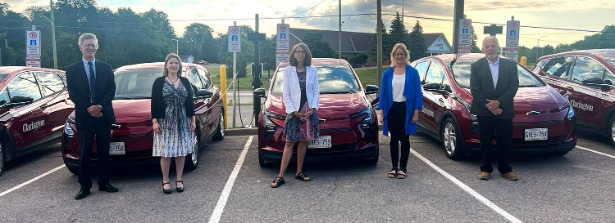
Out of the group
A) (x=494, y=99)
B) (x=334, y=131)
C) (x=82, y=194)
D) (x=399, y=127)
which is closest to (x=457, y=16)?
(x=494, y=99)

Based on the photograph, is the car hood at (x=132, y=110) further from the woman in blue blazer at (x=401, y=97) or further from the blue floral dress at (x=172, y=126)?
the woman in blue blazer at (x=401, y=97)

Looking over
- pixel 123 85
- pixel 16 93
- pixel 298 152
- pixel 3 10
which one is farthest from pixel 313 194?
pixel 3 10

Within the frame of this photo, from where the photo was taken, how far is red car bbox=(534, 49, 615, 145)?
7238 millimetres

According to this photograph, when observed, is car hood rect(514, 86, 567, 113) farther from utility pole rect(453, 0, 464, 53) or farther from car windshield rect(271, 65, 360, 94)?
utility pole rect(453, 0, 464, 53)

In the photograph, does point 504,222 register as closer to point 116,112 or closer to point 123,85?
point 116,112

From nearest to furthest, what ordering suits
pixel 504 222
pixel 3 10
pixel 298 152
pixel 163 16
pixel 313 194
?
1. pixel 504 222
2. pixel 313 194
3. pixel 298 152
4. pixel 3 10
5. pixel 163 16

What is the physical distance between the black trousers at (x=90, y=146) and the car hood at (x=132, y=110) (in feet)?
1.49

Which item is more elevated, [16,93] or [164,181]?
[16,93]

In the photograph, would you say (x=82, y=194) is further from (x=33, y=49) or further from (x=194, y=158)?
(x=33, y=49)

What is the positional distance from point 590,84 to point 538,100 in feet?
6.91

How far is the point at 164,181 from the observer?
5297mm

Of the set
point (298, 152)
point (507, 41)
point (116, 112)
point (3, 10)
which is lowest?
point (298, 152)

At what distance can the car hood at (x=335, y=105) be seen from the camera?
19.0ft

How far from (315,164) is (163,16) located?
300 feet
